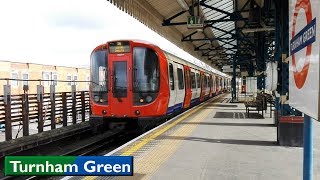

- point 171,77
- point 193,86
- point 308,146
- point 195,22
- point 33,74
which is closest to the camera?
point 308,146

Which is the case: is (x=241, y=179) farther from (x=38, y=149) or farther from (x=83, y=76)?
(x=83, y=76)

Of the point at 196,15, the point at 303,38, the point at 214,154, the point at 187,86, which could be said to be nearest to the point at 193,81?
the point at 187,86

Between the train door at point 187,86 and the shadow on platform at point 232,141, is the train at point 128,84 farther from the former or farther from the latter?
the train door at point 187,86

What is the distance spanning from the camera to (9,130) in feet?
Answer: 33.3

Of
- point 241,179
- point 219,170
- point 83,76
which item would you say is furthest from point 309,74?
point 83,76

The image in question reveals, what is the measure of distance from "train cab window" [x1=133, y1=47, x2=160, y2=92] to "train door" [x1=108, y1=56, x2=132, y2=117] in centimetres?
21

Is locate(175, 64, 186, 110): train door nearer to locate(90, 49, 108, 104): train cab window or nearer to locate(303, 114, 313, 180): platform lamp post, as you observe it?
locate(90, 49, 108, 104): train cab window

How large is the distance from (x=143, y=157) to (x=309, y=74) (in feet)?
15.0

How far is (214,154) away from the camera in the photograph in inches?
251

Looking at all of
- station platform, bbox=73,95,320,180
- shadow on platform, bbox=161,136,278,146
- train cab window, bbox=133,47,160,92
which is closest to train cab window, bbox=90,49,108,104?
train cab window, bbox=133,47,160,92

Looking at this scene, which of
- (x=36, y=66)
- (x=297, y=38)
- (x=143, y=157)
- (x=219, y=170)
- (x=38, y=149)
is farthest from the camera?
(x=36, y=66)

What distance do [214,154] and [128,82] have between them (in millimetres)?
4825

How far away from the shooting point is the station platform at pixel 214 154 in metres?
5.07

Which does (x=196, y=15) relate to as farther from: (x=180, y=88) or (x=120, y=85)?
(x=120, y=85)
